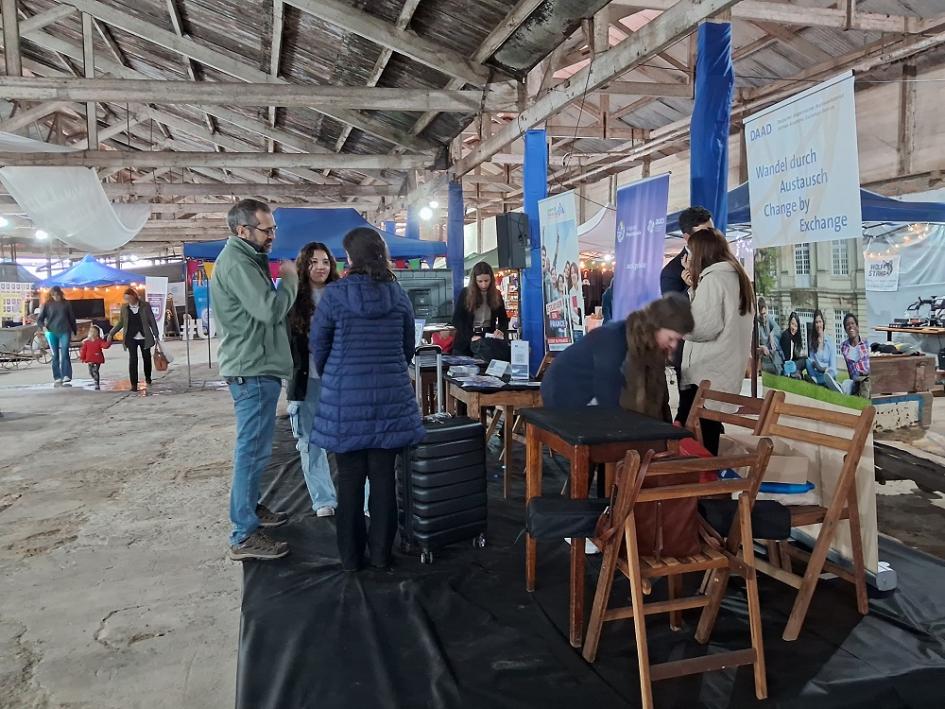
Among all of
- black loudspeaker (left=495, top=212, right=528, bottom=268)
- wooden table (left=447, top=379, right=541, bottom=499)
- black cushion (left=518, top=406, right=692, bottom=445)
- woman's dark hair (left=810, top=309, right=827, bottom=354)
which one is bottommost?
wooden table (left=447, top=379, right=541, bottom=499)

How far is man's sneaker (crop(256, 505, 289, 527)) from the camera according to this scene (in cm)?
344

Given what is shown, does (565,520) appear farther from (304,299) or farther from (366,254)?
(304,299)

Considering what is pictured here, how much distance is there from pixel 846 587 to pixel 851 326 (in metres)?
1.08

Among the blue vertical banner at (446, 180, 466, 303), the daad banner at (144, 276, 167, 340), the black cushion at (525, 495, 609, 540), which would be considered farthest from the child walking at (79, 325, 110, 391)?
the black cushion at (525, 495, 609, 540)

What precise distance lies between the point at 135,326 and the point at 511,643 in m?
7.86

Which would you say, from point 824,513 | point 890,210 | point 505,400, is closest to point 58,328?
point 505,400

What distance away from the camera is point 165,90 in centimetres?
591

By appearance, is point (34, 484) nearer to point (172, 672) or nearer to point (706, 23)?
point (172, 672)

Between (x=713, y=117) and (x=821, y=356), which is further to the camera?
(x=713, y=117)

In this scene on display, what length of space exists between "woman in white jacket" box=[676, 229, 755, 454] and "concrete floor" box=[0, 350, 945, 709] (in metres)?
1.30

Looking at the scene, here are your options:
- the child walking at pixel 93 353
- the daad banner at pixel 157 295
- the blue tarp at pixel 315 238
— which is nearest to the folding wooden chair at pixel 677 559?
the blue tarp at pixel 315 238

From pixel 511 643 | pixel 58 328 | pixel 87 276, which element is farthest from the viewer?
pixel 87 276

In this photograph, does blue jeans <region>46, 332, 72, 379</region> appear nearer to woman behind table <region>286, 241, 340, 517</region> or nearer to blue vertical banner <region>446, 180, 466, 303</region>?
blue vertical banner <region>446, 180, 466, 303</region>

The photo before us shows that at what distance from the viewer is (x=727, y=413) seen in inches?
105
